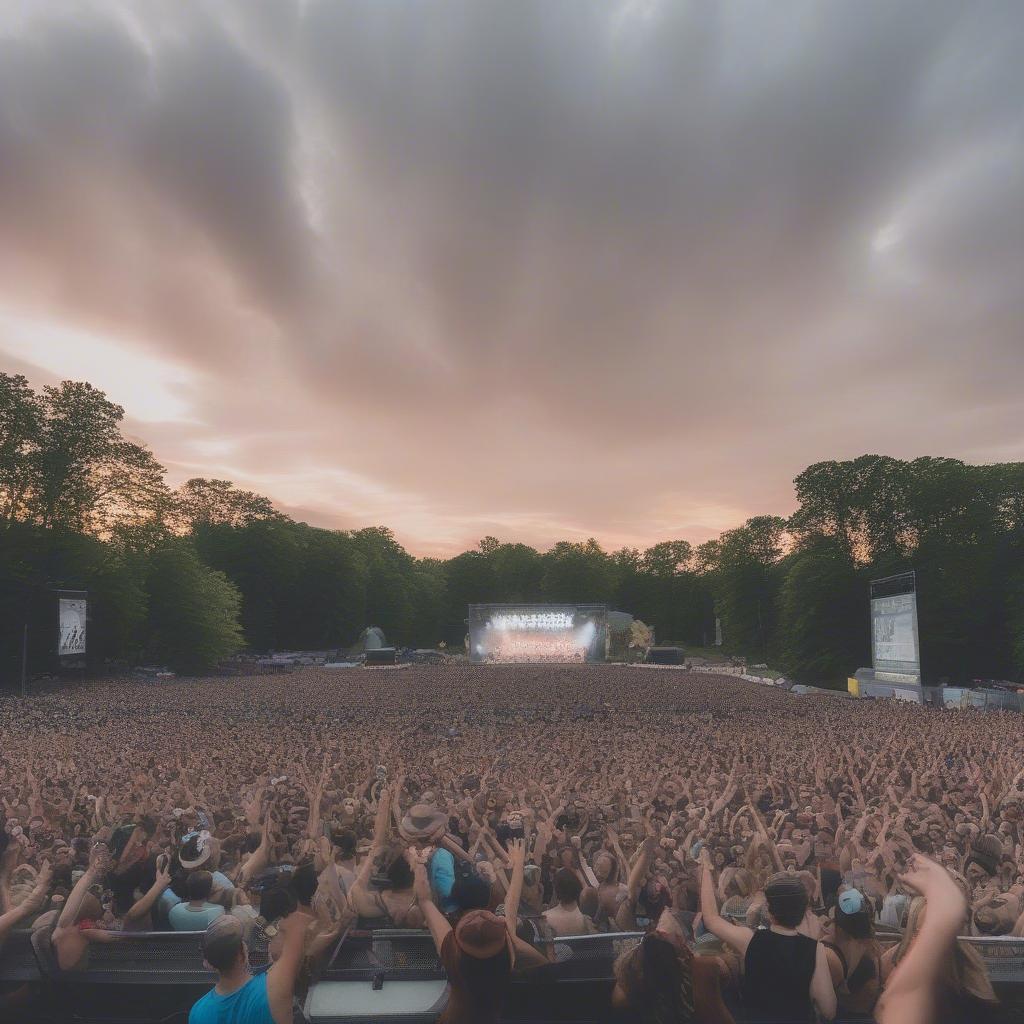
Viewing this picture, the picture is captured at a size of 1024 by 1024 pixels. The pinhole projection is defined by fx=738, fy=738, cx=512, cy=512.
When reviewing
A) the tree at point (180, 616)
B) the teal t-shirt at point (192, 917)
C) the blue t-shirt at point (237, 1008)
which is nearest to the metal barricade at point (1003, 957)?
the blue t-shirt at point (237, 1008)

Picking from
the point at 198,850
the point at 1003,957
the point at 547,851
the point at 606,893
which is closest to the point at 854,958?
the point at 1003,957

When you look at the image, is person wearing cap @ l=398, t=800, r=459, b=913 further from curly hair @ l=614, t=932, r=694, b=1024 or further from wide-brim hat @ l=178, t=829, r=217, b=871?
curly hair @ l=614, t=932, r=694, b=1024

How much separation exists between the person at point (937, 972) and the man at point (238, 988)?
215cm

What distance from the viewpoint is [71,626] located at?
1268 inches

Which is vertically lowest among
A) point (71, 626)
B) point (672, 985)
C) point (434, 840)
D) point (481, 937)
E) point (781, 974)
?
point (434, 840)

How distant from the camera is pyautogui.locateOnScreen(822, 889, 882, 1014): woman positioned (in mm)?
3498

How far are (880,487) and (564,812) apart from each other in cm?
4769

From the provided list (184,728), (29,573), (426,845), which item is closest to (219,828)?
(426,845)

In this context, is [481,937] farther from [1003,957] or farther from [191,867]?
[191,867]

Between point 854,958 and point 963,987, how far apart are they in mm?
1357

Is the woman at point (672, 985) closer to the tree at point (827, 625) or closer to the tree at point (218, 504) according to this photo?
the tree at point (827, 625)

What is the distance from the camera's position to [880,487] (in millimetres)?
49250

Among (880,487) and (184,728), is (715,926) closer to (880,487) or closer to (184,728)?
(184,728)

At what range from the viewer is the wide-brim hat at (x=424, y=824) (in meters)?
5.09
